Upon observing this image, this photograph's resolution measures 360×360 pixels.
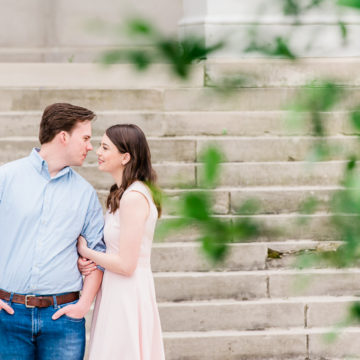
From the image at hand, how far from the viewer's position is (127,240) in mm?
3434

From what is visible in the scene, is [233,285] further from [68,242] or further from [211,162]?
[211,162]

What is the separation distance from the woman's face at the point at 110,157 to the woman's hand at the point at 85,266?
0.42 metres

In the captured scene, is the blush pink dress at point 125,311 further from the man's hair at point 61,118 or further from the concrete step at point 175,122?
the concrete step at point 175,122

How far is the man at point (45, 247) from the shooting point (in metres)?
3.30

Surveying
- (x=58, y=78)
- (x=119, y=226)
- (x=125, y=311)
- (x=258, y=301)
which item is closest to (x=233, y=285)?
(x=258, y=301)

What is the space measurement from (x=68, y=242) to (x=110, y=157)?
44cm

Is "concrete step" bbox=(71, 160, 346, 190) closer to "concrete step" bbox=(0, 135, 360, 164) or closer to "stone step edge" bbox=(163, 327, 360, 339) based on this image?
"concrete step" bbox=(0, 135, 360, 164)

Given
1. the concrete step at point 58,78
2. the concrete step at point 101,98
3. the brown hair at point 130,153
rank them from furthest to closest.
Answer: the concrete step at point 58,78
the concrete step at point 101,98
the brown hair at point 130,153

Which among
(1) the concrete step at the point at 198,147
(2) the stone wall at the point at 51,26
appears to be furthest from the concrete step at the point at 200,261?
(2) the stone wall at the point at 51,26

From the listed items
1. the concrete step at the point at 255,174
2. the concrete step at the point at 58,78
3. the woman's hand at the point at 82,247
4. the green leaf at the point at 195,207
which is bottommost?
the woman's hand at the point at 82,247

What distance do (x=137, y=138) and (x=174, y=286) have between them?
2235mm

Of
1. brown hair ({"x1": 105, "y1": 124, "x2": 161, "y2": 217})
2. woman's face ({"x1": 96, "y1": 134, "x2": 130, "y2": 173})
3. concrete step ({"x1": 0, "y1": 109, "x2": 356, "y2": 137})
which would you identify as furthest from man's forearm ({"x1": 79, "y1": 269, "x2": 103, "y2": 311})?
concrete step ({"x1": 0, "y1": 109, "x2": 356, "y2": 137})

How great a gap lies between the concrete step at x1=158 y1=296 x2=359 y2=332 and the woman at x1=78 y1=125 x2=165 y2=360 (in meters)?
1.80

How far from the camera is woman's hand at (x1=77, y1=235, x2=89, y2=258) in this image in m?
3.43
